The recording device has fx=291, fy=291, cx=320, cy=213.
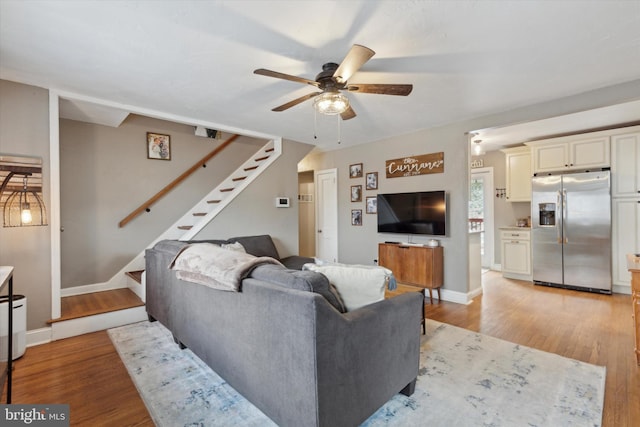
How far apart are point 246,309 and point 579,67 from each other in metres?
3.31

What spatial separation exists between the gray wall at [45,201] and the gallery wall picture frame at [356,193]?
13.6 ft

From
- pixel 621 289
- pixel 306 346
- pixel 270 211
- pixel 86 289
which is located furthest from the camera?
pixel 270 211

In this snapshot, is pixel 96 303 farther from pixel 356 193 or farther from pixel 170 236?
pixel 356 193

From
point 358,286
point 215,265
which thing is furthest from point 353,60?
point 215,265

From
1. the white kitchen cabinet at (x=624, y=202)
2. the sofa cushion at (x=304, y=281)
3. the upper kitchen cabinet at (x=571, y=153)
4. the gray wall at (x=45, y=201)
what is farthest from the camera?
the upper kitchen cabinet at (x=571, y=153)

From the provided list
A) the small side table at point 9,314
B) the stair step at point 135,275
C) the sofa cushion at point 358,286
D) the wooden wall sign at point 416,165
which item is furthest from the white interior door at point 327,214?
the small side table at point 9,314

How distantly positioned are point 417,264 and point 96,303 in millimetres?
4057

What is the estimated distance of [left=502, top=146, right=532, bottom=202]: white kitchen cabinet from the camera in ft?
17.4

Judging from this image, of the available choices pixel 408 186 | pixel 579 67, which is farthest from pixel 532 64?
pixel 408 186

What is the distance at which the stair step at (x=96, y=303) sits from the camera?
9.99 feet

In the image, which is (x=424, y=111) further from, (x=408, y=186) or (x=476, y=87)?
(x=408, y=186)

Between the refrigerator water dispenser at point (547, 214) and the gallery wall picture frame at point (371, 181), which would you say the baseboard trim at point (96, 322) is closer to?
the gallery wall picture frame at point (371, 181)

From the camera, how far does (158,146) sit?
4.48m

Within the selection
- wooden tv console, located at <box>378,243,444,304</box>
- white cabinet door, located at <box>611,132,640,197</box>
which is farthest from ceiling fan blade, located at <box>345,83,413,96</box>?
white cabinet door, located at <box>611,132,640,197</box>
